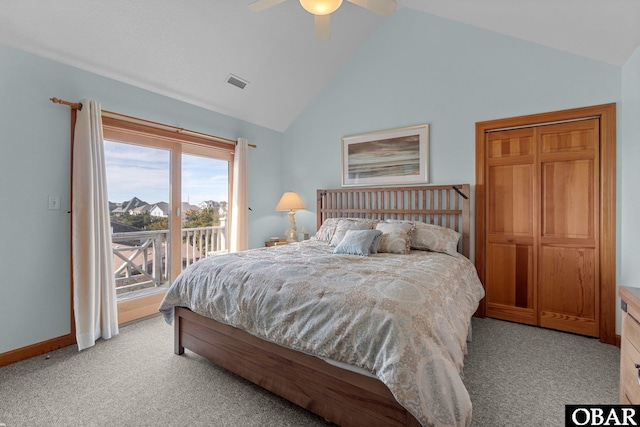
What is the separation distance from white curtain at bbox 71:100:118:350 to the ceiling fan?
1763 mm

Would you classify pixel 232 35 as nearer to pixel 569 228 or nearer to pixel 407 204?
pixel 407 204

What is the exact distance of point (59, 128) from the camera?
258 centimetres

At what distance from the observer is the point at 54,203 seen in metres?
2.55

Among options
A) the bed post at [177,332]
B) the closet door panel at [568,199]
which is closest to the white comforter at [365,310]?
the bed post at [177,332]

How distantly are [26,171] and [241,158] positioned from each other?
7.07 ft

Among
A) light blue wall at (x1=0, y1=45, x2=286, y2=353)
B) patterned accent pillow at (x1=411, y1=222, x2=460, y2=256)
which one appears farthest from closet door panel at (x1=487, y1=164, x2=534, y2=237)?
light blue wall at (x1=0, y1=45, x2=286, y2=353)

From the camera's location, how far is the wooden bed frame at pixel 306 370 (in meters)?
1.39

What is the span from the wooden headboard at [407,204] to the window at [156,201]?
5.08ft

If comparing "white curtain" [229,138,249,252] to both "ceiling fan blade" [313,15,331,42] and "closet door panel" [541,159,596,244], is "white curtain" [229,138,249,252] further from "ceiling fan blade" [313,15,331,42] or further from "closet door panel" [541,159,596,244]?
"closet door panel" [541,159,596,244]

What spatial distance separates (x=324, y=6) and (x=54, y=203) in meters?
2.75

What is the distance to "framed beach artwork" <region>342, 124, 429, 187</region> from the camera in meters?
3.52

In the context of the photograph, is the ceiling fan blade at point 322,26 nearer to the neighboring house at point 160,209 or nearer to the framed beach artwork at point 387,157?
the framed beach artwork at point 387,157

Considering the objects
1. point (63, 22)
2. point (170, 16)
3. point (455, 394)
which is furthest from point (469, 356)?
point (63, 22)

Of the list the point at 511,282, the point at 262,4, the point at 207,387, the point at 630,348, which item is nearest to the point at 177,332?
the point at 207,387
